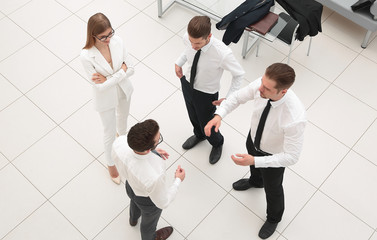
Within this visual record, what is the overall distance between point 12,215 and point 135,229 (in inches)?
41.7

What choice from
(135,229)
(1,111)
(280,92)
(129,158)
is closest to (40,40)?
(1,111)

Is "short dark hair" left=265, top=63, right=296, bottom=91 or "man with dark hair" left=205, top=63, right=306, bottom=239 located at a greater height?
"short dark hair" left=265, top=63, right=296, bottom=91

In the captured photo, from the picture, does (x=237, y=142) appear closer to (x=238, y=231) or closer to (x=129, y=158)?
(x=238, y=231)

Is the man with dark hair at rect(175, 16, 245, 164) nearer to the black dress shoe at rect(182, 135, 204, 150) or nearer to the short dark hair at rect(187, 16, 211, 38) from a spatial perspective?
the short dark hair at rect(187, 16, 211, 38)

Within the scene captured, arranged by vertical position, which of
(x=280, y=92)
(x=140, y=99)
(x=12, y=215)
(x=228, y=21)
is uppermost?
(x=280, y=92)

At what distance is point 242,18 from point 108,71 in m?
1.61

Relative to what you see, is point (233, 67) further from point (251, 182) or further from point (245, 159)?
point (251, 182)

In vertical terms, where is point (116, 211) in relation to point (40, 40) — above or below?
below

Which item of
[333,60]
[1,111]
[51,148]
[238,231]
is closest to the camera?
[238,231]

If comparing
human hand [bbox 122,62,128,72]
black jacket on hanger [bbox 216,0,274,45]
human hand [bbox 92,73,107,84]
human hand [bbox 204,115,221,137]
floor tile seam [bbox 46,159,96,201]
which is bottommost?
floor tile seam [bbox 46,159,96,201]

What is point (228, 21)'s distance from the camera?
12.7ft

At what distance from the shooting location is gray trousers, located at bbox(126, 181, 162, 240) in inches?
105

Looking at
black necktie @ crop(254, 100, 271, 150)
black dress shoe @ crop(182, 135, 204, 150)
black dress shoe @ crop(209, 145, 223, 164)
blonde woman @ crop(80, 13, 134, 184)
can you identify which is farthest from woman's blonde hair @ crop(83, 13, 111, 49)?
black dress shoe @ crop(209, 145, 223, 164)

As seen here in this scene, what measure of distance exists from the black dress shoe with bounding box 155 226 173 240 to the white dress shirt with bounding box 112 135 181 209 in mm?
832
